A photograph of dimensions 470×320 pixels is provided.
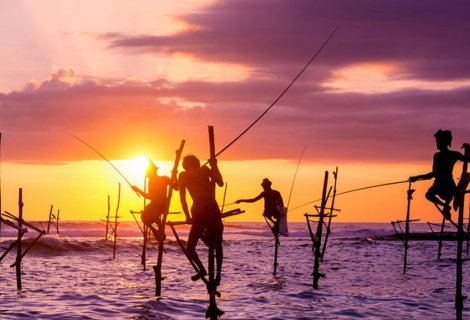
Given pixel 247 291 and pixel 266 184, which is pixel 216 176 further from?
pixel 266 184

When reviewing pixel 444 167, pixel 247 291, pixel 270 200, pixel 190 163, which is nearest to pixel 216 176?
pixel 190 163

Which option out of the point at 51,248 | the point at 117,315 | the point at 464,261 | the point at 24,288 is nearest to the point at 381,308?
the point at 117,315

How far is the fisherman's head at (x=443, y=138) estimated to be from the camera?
15.3 metres

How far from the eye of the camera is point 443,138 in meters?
15.4

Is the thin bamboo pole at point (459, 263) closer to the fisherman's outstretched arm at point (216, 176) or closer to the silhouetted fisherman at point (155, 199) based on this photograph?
the fisherman's outstretched arm at point (216, 176)

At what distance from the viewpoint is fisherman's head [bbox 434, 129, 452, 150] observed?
1532cm

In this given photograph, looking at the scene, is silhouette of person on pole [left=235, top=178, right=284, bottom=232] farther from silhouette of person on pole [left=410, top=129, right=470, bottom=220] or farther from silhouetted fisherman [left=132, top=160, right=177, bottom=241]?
silhouette of person on pole [left=410, top=129, right=470, bottom=220]

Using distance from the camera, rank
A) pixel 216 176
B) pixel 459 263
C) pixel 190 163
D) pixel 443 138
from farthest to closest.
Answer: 1. pixel 443 138
2. pixel 459 263
3. pixel 190 163
4. pixel 216 176

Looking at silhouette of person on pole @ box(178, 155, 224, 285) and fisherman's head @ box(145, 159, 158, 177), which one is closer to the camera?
silhouette of person on pole @ box(178, 155, 224, 285)

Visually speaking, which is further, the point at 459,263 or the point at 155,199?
the point at 155,199

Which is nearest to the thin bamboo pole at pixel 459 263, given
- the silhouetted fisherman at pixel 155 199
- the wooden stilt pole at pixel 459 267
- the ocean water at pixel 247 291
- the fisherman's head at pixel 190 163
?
the wooden stilt pole at pixel 459 267

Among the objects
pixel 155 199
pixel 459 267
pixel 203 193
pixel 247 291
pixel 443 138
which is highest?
pixel 443 138

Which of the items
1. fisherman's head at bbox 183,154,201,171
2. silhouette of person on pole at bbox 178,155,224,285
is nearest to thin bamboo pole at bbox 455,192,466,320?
silhouette of person on pole at bbox 178,155,224,285

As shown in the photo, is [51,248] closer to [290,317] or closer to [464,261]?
[464,261]
